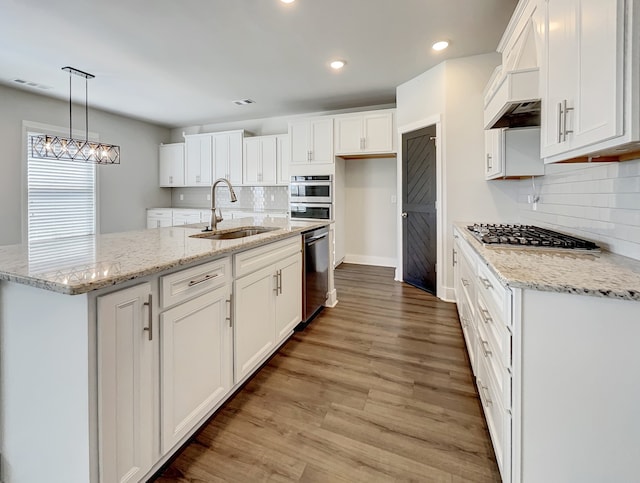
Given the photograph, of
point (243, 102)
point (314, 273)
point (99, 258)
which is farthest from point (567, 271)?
point (243, 102)

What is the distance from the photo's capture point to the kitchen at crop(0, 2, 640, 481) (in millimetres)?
1628

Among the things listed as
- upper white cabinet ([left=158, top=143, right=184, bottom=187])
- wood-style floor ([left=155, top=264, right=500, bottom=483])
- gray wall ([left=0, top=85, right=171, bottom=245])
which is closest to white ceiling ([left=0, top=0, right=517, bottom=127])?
gray wall ([left=0, top=85, right=171, bottom=245])

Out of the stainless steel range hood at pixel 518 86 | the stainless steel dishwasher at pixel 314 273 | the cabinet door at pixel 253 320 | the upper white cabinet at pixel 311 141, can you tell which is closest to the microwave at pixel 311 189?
the upper white cabinet at pixel 311 141

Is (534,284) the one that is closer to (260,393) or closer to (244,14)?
(260,393)

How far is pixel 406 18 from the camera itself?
265 cm

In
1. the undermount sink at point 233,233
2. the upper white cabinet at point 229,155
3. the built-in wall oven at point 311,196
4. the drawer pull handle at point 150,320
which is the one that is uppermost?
the upper white cabinet at point 229,155

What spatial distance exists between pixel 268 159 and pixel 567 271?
4.93 m

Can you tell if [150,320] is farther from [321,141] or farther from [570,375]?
[321,141]

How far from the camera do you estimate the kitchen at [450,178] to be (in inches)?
64.1

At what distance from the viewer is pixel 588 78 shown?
1183 millimetres

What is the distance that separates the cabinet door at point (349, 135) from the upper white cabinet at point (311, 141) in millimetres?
126

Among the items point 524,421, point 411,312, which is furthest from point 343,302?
point 524,421

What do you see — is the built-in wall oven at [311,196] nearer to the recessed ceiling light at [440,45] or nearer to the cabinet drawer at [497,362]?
the recessed ceiling light at [440,45]

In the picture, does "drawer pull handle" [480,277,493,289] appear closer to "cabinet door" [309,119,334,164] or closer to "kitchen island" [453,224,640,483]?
"kitchen island" [453,224,640,483]
